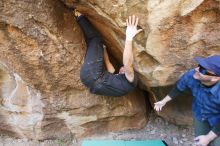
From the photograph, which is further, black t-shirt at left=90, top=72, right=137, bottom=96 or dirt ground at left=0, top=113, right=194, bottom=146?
dirt ground at left=0, top=113, right=194, bottom=146

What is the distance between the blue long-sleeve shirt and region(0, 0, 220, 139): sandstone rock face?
23cm

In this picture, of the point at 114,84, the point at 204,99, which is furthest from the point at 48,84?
the point at 204,99

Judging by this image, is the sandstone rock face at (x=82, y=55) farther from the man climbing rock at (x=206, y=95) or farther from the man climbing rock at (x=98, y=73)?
the man climbing rock at (x=206, y=95)

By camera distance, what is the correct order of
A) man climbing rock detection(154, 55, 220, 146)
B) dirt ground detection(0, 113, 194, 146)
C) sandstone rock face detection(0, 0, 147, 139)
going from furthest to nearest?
dirt ground detection(0, 113, 194, 146)
sandstone rock face detection(0, 0, 147, 139)
man climbing rock detection(154, 55, 220, 146)

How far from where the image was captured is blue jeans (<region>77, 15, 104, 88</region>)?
313 centimetres

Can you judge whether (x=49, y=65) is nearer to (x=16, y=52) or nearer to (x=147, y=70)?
(x=16, y=52)

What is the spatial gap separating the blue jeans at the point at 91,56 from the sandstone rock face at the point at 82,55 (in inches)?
3.2

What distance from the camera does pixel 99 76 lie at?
10.3 ft

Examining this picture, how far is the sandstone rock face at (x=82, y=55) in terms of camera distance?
9.00 feet

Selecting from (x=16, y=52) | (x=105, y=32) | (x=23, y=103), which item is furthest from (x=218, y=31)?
(x=23, y=103)

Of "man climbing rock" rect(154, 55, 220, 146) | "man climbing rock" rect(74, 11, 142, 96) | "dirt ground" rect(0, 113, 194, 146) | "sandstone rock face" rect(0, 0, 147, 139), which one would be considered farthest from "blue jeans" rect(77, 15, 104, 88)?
"dirt ground" rect(0, 113, 194, 146)

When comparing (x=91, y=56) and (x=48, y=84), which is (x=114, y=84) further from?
(x=48, y=84)

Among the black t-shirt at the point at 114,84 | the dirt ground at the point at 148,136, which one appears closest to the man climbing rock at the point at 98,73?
the black t-shirt at the point at 114,84

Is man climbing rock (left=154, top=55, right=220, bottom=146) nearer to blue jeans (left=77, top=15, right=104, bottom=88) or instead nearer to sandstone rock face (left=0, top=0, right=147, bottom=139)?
blue jeans (left=77, top=15, right=104, bottom=88)
